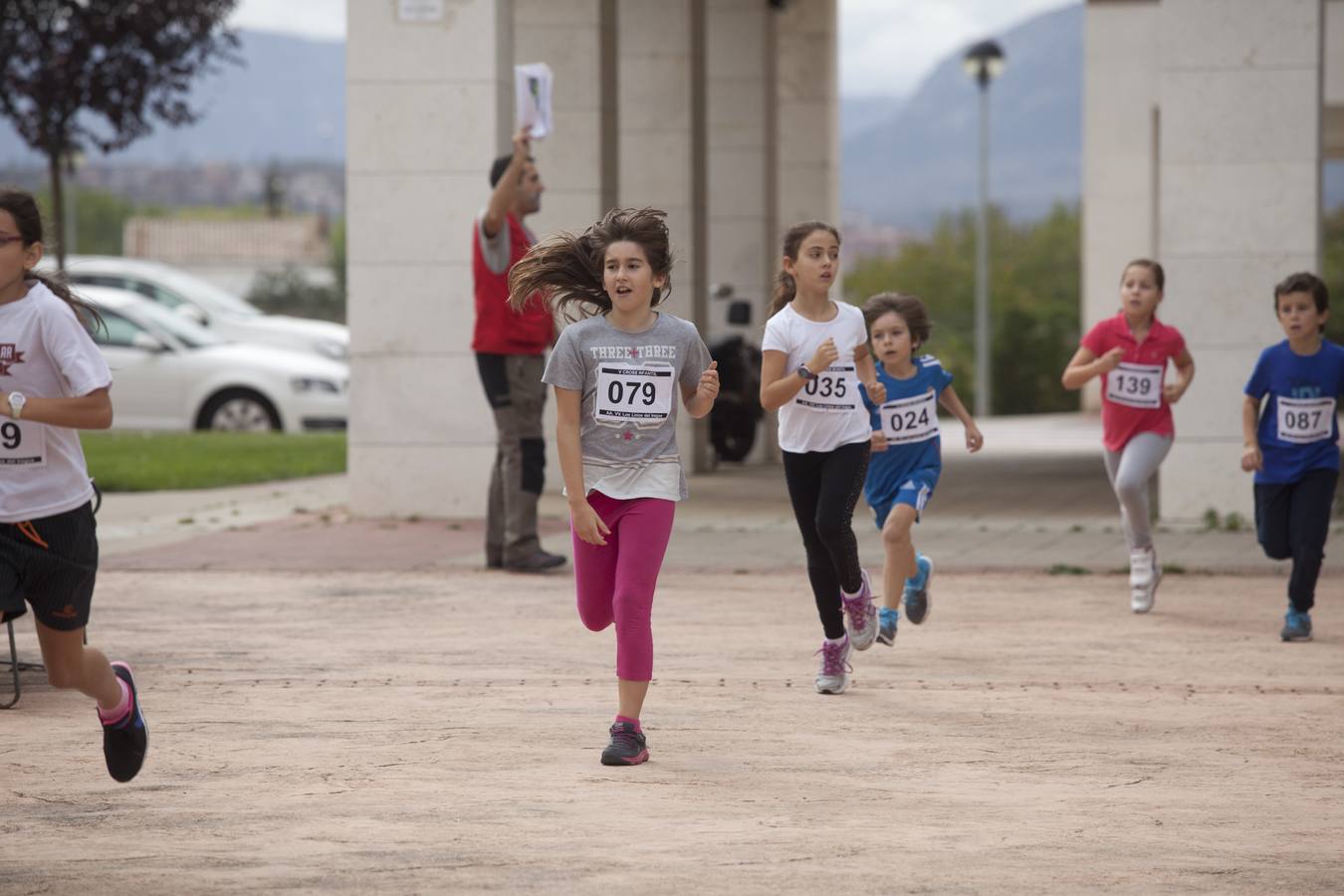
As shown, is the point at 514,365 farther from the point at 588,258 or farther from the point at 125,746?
the point at 125,746

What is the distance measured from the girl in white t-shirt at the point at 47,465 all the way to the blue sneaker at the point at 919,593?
164 inches

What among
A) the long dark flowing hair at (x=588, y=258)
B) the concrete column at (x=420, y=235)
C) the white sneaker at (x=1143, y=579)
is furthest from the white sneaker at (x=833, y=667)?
the concrete column at (x=420, y=235)

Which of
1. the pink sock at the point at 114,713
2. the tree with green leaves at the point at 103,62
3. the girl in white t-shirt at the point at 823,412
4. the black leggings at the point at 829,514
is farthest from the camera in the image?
the tree with green leaves at the point at 103,62

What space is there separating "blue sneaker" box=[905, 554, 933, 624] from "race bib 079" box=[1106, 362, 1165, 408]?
1466mm

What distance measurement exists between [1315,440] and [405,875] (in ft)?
18.4

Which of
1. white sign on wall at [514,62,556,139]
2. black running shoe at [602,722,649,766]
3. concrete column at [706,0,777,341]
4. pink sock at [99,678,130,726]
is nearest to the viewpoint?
pink sock at [99,678,130,726]

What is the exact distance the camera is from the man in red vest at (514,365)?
11539 millimetres

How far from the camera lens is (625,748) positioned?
6.65m

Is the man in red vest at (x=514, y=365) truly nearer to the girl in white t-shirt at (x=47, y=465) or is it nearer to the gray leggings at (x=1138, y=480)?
the gray leggings at (x=1138, y=480)

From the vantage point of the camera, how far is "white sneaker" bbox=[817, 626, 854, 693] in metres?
8.01

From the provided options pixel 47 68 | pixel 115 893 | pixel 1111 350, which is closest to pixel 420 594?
pixel 1111 350

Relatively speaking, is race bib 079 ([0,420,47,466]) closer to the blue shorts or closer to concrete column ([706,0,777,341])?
the blue shorts

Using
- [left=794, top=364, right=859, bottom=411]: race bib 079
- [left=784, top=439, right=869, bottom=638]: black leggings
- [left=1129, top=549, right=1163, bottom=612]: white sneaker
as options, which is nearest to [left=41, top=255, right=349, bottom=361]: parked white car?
[left=1129, top=549, right=1163, bottom=612]: white sneaker

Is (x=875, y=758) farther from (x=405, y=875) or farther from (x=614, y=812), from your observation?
(x=405, y=875)
